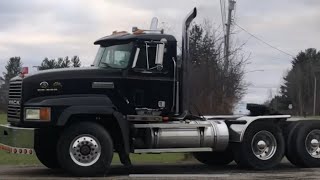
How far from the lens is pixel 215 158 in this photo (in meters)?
13.9

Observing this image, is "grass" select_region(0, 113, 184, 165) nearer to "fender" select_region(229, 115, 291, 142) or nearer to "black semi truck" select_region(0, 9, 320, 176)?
"black semi truck" select_region(0, 9, 320, 176)

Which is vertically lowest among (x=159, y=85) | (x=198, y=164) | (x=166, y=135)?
(x=198, y=164)

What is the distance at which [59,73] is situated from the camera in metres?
11.1

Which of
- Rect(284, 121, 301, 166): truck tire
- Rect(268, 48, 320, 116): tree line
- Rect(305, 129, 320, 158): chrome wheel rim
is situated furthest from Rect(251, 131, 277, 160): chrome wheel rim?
Rect(268, 48, 320, 116): tree line

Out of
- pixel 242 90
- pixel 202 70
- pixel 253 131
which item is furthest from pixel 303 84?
pixel 253 131

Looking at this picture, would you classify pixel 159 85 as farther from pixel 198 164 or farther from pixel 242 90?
pixel 242 90

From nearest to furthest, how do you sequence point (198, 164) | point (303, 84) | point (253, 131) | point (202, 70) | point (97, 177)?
point (97, 177) < point (253, 131) < point (198, 164) < point (202, 70) < point (303, 84)

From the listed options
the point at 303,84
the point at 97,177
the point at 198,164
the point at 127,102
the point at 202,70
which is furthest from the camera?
the point at 303,84

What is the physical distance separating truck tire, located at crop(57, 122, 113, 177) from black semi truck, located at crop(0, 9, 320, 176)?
0.7 inches

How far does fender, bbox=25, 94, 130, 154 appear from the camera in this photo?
34.7 feet

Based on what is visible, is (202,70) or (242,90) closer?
(202,70)

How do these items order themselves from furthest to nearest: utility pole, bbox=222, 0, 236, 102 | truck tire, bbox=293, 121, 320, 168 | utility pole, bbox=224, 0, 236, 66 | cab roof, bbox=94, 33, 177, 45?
utility pole, bbox=224, 0, 236, 66
utility pole, bbox=222, 0, 236, 102
truck tire, bbox=293, 121, 320, 168
cab roof, bbox=94, 33, 177, 45

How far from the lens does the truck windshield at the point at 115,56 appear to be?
1152 cm

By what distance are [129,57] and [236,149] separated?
3.19 m
